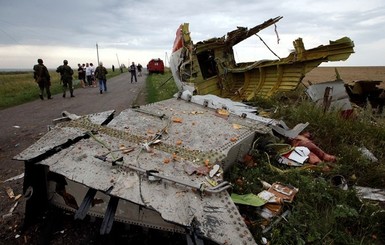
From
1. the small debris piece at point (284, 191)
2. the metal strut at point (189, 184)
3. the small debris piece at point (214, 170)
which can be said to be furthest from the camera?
the small debris piece at point (284, 191)

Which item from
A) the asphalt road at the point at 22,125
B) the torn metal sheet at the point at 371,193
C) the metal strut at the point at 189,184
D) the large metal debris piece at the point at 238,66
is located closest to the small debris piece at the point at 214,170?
the metal strut at the point at 189,184

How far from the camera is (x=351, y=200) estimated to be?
3.59 meters

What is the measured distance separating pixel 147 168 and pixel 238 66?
8.61 metres

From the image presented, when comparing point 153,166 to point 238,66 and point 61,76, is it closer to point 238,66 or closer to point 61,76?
point 238,66

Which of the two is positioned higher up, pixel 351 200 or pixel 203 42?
pixel 203 42

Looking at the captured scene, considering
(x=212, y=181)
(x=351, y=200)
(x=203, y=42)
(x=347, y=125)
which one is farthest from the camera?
(x=203, y=42)

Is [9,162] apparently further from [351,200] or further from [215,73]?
[215,73]

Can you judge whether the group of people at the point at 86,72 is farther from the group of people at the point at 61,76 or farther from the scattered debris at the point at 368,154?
the scattered debris at the point at 368,154

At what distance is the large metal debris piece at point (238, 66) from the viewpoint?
7.11m

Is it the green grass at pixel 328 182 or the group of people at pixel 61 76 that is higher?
the group of people at pixel 61 76

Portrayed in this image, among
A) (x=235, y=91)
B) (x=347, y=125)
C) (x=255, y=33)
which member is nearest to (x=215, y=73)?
(x=235, y=91)

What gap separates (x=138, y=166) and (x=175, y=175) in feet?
1.43

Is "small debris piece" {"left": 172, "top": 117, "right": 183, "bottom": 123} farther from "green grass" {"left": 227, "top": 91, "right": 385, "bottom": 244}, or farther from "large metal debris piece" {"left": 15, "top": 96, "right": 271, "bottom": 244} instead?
"green grass" {"left": 227, "top": 91, "right": 385, "bottom": 244}

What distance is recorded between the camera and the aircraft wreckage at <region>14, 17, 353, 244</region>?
255 cm
